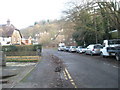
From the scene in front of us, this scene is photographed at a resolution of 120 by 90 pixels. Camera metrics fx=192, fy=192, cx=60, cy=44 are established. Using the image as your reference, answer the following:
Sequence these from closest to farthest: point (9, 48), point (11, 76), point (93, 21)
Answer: point (11, 76)
point (9, 48)
point (93, 21)

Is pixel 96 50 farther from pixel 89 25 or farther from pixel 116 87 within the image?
pixel 116 87

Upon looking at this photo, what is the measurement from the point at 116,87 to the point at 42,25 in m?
92.3

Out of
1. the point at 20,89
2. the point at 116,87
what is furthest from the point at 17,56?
the point at 116,87

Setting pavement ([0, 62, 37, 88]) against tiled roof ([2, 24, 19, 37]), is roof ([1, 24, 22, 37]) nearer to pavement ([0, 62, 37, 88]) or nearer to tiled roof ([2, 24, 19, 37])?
tiled roof ([2, 24, 19, 37])

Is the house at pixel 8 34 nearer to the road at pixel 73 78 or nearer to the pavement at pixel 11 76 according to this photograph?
the pavement at pixel 11 76

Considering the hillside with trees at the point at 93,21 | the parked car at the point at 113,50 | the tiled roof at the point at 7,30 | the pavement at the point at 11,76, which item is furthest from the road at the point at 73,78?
the tiled roof at the point at 7,30

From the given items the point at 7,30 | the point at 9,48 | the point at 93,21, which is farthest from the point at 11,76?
the point at 7,30

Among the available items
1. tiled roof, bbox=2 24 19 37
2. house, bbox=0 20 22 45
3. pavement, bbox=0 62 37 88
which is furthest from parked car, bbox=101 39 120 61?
tiled roof, bbox=2 24 19 37

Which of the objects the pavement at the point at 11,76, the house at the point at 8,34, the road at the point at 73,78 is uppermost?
the house at the point at 8,34

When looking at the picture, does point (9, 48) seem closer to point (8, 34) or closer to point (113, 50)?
point (113, 50)

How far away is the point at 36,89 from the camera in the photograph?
7.66 meters

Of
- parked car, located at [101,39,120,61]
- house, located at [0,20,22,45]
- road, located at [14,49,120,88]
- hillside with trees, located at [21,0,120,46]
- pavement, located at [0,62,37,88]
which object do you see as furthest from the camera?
house, located at [0,20,22,45]

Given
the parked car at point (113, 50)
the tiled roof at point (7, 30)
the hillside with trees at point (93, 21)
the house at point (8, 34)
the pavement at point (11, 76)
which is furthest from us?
the tiled roof at point (7, 30)

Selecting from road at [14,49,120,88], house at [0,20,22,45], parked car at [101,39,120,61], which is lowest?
road at [14,49,120,88]
